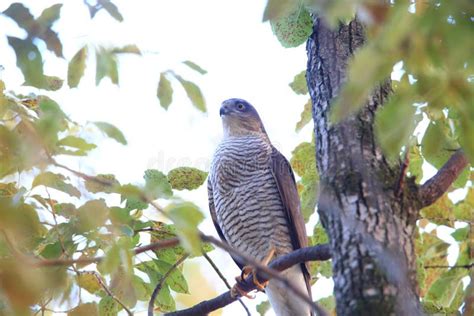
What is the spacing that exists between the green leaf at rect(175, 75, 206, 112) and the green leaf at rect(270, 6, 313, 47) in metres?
1.07

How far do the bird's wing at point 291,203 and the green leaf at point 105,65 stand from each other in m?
2.76


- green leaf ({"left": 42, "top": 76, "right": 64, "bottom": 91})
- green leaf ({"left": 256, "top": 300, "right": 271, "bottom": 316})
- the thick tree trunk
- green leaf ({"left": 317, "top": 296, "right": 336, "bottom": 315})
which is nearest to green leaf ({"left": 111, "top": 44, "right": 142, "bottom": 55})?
the thick tree trunk

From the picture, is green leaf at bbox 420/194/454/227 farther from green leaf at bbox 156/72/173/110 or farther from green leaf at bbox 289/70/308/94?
green leaf at bbox 156/72/173/110

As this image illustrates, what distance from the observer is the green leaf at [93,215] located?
1.93 m

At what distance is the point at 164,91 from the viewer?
7.04ft

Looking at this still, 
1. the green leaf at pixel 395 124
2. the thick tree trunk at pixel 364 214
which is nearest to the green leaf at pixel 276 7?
the green leaf at pixel 395 124

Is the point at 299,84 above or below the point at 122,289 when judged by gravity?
above

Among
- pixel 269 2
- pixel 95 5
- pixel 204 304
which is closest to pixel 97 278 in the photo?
pixel 204 304

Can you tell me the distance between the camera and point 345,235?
2.20 meters

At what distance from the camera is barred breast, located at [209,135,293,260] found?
188 inches

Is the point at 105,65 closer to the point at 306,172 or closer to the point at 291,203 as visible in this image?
the point at 306,172

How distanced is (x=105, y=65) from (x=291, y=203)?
2956mm

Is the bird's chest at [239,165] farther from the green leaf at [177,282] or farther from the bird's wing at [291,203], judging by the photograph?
the green leaf at [177,282]

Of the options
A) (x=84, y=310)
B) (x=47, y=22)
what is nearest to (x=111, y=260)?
(x=47, y=22)
